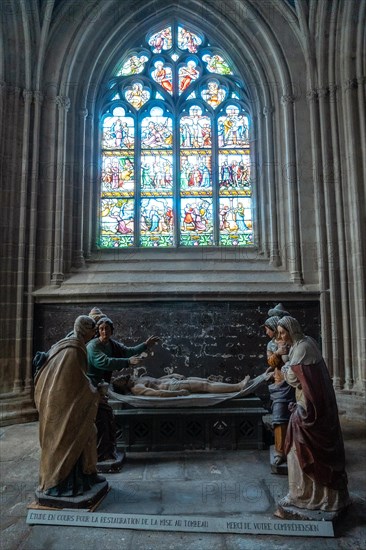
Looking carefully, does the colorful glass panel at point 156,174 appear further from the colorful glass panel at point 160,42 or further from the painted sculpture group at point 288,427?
the painted sculpture group at point 288,427

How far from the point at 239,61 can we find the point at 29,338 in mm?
7356

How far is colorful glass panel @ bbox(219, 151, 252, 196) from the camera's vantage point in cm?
936

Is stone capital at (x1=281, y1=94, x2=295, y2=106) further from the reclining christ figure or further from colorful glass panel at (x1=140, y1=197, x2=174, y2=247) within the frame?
the reclining christ figure

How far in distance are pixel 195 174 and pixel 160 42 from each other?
333 cm

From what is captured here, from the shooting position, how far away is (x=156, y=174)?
370 inches

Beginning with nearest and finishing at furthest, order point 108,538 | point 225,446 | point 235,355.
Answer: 1. point 108,538
2. point 225,446
3. point 235,355

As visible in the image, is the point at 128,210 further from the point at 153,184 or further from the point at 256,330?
the point at 256,330

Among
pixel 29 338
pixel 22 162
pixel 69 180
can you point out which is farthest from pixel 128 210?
pixel 29 338

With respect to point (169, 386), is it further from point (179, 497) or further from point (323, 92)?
point (323, 92)

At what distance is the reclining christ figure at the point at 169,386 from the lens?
5754 mm

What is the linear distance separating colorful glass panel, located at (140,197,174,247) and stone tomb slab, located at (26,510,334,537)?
6140 mm

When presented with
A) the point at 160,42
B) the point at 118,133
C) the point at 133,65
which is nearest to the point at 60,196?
the point at 118,133

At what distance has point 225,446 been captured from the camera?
5578mm

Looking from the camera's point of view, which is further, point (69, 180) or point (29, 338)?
point (69, 180)
